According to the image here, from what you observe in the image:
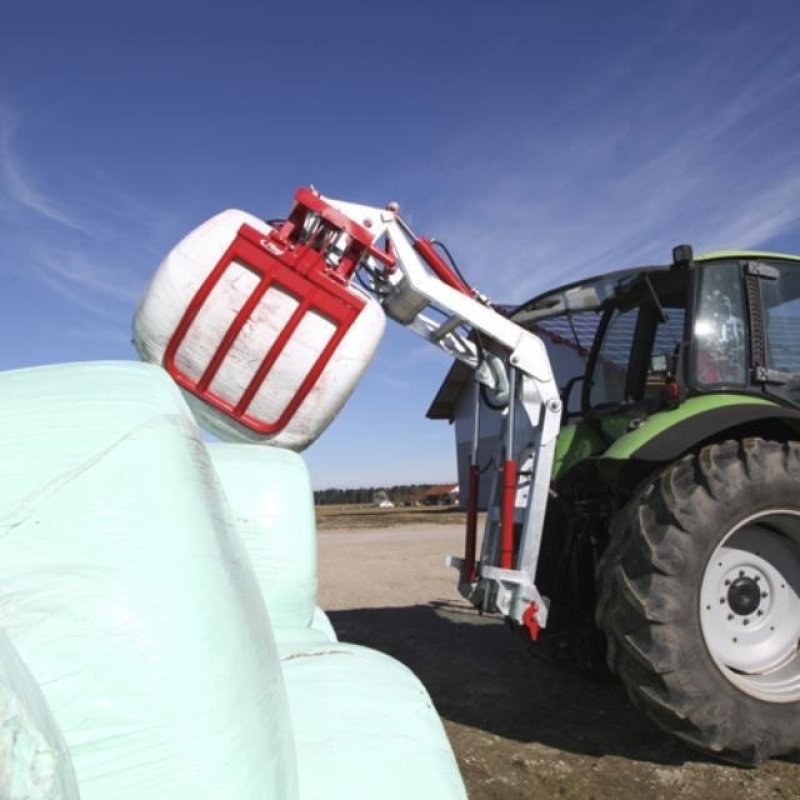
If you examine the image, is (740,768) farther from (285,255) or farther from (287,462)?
(285,255)

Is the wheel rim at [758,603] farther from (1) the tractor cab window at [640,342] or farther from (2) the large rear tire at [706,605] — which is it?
(1) the tractor cab window at [640,342]

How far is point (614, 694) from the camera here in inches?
157

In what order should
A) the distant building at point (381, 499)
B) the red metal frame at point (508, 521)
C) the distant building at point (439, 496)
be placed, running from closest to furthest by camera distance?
the red metal frame at point (508, 521), the distant building at point (439, 496), the distant building at point (381, 499)

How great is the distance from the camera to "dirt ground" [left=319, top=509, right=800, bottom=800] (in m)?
2.79

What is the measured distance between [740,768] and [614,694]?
105 cm

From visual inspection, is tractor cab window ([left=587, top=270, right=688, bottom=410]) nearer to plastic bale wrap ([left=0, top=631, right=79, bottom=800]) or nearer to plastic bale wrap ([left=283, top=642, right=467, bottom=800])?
plastic bale wrap ([left=283, top=642, right=467, bottom=800])

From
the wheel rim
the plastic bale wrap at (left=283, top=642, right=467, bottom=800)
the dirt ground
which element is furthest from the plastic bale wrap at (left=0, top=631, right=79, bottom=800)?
the wheel rim

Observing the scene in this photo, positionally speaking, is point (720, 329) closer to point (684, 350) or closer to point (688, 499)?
point (684, 350)

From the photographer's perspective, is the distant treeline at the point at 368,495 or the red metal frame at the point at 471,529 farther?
the distant treeline at the point at 368,495

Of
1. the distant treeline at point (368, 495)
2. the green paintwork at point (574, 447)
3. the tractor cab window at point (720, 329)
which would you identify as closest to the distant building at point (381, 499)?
the distant treeline at point (368, 495)

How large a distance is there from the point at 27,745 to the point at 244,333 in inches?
116

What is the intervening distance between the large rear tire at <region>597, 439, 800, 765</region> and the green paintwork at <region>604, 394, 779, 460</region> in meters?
0.16

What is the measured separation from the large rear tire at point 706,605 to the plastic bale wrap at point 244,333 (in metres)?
1.44

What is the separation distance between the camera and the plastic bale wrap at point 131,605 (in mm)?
1053
